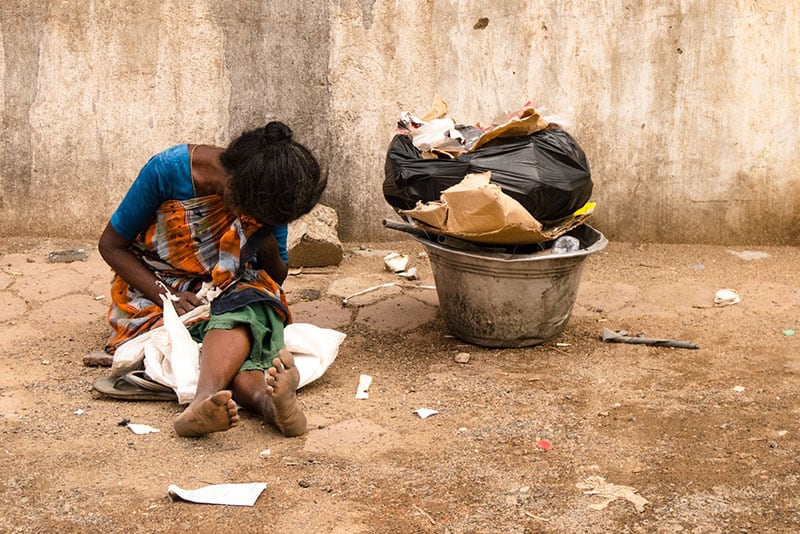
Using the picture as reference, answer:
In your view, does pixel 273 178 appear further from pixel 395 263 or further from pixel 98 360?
pixel 395 263

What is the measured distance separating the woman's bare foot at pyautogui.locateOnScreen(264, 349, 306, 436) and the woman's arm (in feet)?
2.13

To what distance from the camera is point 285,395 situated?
2.69 meters

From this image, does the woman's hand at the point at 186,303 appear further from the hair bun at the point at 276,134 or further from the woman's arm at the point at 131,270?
the hair bun at the point at 276,134

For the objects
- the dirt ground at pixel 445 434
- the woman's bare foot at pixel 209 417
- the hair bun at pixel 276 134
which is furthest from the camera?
the hair bun at pixel 276 134

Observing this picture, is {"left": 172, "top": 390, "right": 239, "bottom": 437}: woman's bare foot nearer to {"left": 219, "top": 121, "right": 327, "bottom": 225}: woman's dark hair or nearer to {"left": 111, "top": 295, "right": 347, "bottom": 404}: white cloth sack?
{"left": 111, "top": 295, "right": 347, "bottom": 404}: white cloth sack

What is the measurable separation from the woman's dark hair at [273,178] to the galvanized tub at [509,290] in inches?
28.8

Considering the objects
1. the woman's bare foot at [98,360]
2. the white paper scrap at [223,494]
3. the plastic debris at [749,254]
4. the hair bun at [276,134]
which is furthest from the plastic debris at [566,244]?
the plastic debris at [749,254]

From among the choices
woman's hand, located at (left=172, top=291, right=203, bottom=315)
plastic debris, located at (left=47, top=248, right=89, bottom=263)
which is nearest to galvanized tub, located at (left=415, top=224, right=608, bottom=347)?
woman's hand, located at (left=172, top=291, right=203, bottom=315)

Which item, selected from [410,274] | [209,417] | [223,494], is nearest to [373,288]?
[410,274]

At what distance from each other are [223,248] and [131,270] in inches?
14.4

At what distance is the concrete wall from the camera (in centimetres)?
494

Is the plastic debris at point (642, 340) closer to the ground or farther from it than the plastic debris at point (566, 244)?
closer to the ground

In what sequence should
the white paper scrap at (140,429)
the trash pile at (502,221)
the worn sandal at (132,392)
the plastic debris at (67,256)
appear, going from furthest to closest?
the plastic debris at (67,256) → the trash pile at (502,221) → the worn sandal at (132,392) → the white paper scrap at (140,429)

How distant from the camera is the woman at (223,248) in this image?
2.88m
